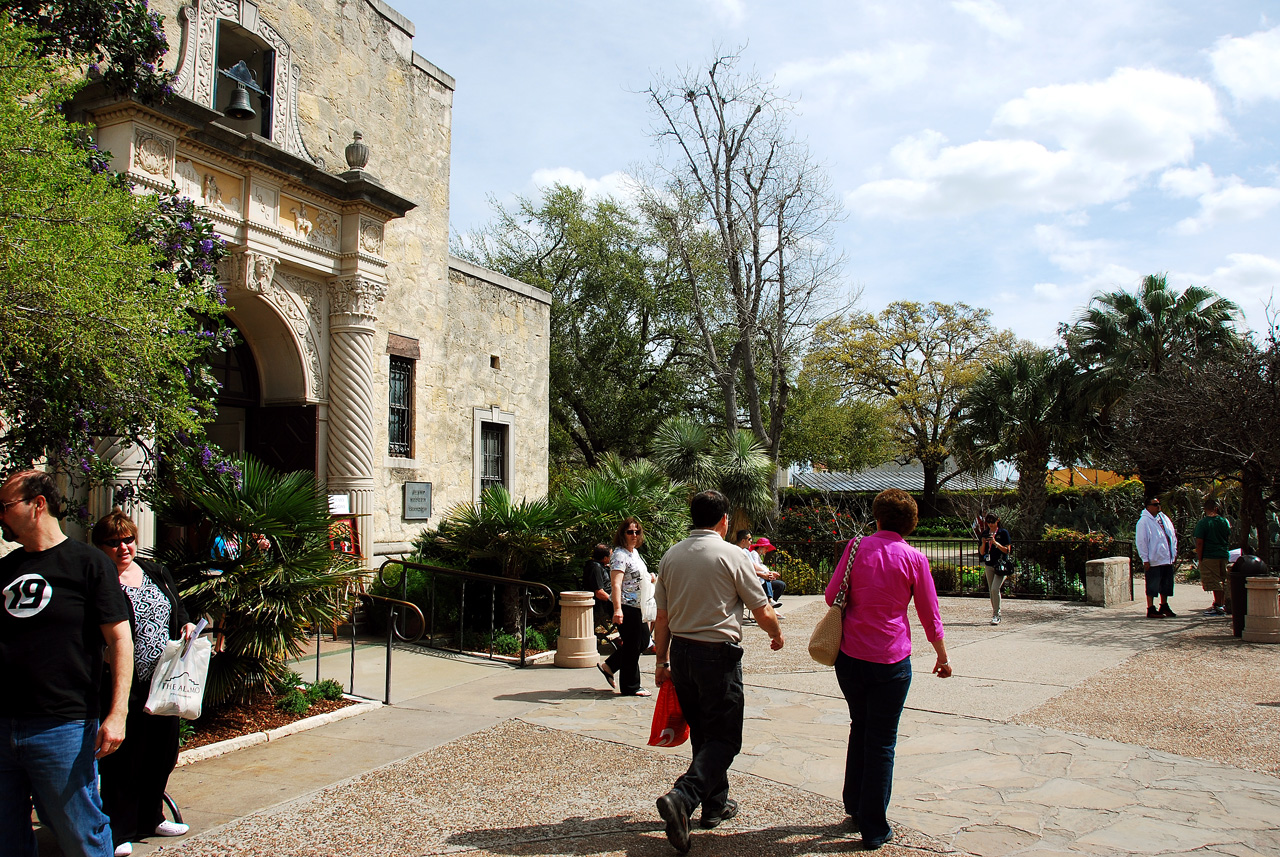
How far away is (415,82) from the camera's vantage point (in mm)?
13859

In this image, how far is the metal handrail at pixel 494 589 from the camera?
9211 millimetres

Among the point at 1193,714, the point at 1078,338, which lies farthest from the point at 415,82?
the point at 1078,338

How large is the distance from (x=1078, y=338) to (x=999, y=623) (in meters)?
16.0

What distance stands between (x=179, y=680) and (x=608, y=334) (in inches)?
989

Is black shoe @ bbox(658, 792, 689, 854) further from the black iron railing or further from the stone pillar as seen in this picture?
the black iron railing

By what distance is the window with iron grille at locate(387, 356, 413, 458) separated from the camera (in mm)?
12852

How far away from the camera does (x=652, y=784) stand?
17.0 ft

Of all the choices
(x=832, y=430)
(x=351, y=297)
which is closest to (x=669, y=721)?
(x=351, y=297)

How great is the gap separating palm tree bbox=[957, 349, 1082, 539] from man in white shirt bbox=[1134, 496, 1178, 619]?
10475 millimetres

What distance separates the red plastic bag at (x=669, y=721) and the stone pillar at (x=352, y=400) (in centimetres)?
799

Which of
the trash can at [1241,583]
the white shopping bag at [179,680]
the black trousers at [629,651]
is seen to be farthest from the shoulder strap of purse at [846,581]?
the trash can at [1241,583]

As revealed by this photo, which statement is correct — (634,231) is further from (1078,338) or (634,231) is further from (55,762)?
(55,762)

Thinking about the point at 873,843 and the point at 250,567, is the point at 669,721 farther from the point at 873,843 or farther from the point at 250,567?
the point at 250,567

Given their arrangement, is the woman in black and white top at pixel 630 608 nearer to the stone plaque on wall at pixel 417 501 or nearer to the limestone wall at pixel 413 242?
the limestone wall at pixel 413 242
